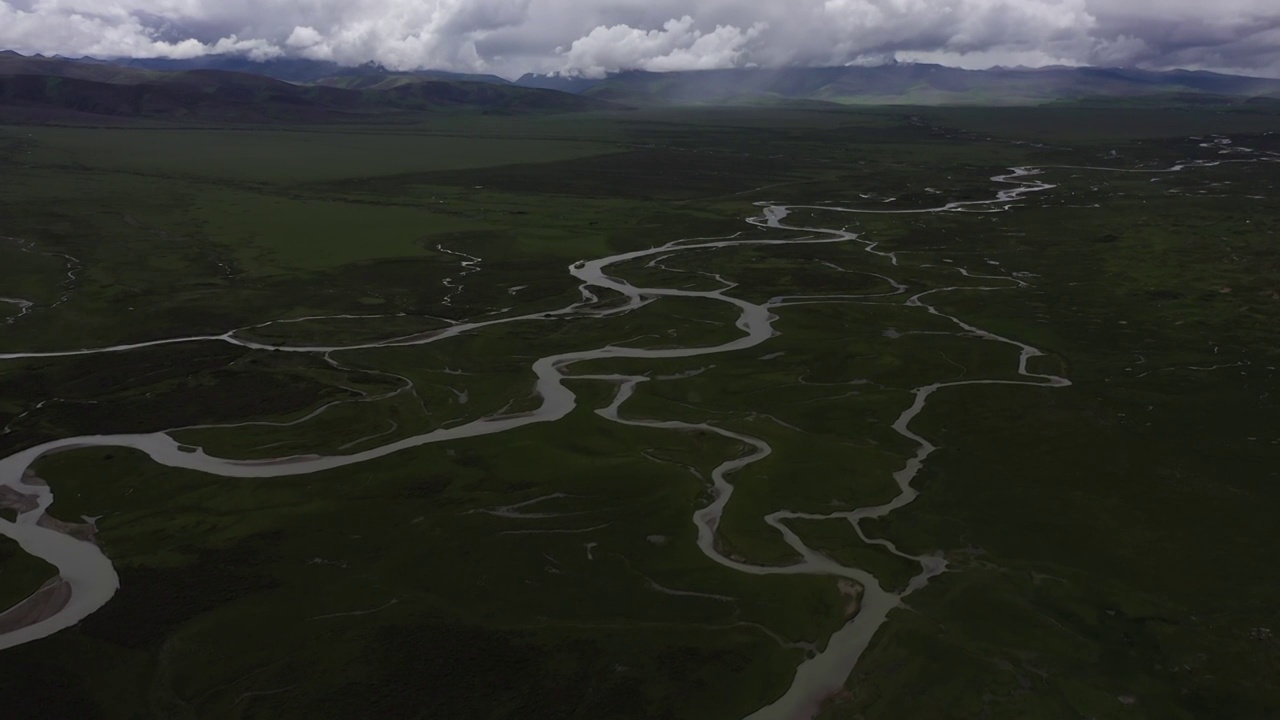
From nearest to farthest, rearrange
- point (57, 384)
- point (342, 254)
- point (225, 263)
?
1. point (57, 384)
2. point (225, 263)
3. point (342, 254)

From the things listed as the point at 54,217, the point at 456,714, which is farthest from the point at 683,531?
the point at 54,217

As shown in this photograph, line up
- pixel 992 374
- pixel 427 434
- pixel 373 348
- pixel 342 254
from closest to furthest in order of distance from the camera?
pixel 427 434 → pixel 992 374 → pixel 373 348 → pixel 342 254

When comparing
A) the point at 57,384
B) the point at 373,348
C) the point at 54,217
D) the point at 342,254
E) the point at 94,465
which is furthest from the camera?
the point at 54,217

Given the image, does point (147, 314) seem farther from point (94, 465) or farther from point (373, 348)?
point (94, 465)

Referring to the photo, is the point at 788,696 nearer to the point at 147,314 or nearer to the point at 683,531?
the point at 683,531

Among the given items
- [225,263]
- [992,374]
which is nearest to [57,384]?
[225,263]

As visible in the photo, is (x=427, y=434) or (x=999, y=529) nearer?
(x=999, y=529)
